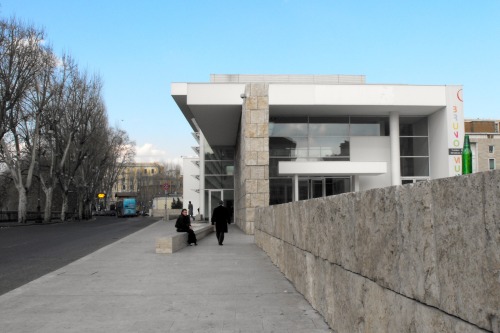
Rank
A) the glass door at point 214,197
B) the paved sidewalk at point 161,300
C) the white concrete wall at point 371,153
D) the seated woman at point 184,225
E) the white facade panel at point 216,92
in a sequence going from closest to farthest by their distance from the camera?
the paved sidewalk at point 161,300, the seated woman at point 184,225, the white facade panel at point 216,92, the white concrete wall at point 371,153, the glass door at point 214,197

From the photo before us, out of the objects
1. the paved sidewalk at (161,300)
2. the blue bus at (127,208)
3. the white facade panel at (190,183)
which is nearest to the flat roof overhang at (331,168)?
the paved sidewalk at (161,300)

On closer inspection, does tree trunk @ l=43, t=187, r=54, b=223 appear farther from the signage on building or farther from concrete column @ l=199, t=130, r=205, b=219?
the signage on building

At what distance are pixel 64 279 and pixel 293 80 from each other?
31001mm

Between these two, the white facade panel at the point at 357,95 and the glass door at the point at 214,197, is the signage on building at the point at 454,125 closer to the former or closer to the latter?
the white facade panel at the point at 357,95

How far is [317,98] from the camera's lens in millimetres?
26750

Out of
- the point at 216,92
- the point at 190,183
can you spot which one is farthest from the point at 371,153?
the point at 190,183

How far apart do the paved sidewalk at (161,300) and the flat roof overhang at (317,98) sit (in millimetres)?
14868

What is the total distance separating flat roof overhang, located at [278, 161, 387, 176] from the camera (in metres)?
27.7

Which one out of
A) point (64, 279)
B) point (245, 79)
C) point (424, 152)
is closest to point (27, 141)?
point (245, 79)

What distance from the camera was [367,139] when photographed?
29.8m

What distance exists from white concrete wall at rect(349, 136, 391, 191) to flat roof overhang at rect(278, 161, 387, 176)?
5.66 ft

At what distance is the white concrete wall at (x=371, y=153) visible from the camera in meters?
29.7

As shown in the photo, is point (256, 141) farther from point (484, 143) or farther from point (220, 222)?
point (484, 143)

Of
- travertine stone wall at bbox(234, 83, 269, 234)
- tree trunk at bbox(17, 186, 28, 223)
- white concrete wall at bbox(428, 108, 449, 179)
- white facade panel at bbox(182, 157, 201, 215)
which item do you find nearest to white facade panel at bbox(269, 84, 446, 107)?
white concrete wall at bbox(428, 108, 449, 179)
